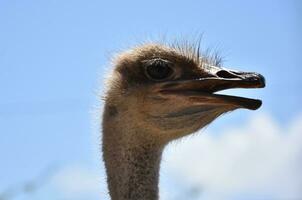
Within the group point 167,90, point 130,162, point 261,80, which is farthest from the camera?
point 167,90

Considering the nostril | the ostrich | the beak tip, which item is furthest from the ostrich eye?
the beak tip

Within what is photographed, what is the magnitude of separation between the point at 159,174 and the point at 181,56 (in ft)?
2.42

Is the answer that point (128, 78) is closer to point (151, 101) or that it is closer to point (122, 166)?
point (151, 101)

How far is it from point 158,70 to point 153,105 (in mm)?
219

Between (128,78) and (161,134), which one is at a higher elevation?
(128,78)

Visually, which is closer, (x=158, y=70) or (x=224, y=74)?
(x=224, y=74)

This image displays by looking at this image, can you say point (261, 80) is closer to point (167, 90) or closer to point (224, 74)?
point (224, 74)

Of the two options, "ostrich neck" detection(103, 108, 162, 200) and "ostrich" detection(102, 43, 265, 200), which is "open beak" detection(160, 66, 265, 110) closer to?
"ostrich" detection(102, 43, 265, 200)

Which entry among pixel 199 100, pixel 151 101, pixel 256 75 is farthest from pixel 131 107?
pixel 256 75

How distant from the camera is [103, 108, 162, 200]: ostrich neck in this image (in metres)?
4.74

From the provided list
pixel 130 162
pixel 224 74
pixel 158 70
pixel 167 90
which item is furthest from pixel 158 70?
pixel 130 162

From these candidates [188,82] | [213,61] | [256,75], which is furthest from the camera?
[213,61]

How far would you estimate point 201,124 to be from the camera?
5031 mm

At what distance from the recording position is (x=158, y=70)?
16.8ft
